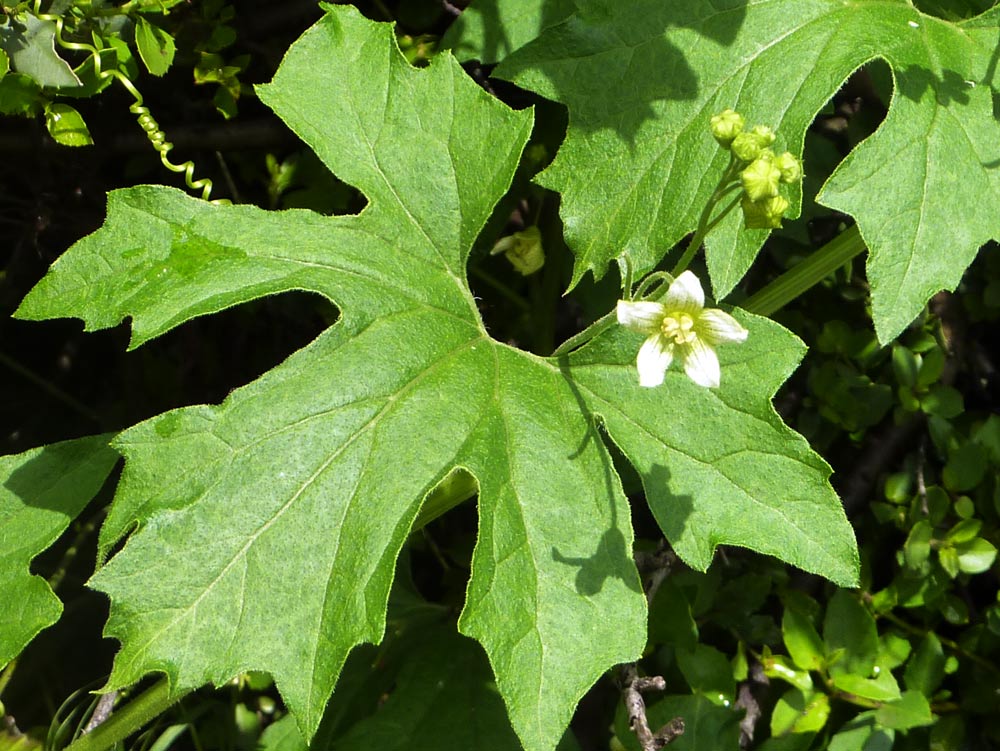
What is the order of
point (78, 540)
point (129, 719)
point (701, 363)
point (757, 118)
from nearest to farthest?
point (701, 363)
point (757, 118)
point (129, 719)
point (78, 540)

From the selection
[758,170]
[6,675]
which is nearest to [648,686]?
[758,170]

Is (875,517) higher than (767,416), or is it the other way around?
(767,416)

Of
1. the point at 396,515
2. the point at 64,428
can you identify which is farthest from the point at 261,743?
the point at 64,428

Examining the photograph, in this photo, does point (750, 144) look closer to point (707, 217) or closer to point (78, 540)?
point (707, 217)

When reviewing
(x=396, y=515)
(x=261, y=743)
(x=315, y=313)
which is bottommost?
(x=261, y=743)

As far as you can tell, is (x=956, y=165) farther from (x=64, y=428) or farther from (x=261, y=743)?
(x=64, y=428)

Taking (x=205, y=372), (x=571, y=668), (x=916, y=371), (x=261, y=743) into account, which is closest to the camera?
(x=571, y=668)

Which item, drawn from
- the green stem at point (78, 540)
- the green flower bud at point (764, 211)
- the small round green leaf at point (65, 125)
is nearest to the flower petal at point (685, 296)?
the green flower bud at point (764, 211)
